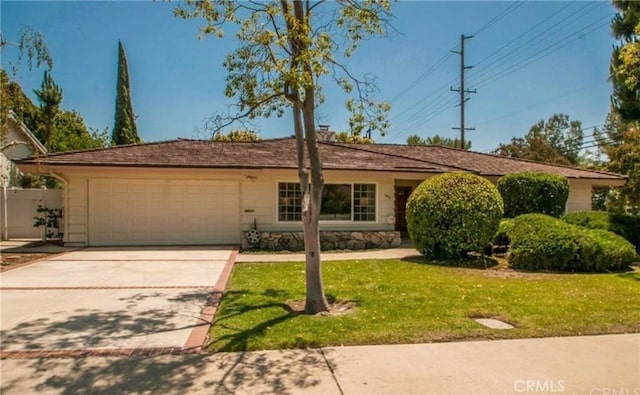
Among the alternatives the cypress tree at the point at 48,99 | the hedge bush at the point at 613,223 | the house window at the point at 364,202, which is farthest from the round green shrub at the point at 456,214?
the cypress tree at the point at 48,99

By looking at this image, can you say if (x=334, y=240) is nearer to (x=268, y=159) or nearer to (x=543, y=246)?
(x=268, y=159)

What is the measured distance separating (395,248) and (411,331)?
9202 millimetres

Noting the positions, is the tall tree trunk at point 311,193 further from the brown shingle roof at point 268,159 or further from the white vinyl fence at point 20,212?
the white vinyl fence at point 20,212

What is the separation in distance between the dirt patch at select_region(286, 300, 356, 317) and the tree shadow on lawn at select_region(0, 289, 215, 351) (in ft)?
4.67

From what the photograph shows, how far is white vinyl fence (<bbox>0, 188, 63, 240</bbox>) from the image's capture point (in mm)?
16859

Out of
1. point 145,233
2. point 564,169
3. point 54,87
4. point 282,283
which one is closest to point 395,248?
point 282,283

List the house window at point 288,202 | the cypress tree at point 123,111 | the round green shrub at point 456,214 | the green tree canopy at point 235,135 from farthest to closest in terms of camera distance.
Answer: the cypress tree at point 123,111 < the house window at point 288,202 < the round green shrub at point 456,214 < the green tree canopy at point 235,135

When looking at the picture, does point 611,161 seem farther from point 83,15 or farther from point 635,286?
point 83,15

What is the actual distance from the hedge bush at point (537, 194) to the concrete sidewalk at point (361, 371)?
9.74m

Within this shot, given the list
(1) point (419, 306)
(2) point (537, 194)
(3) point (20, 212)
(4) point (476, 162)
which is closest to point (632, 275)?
(2) point (537, 194)

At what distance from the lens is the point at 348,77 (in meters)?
6.96

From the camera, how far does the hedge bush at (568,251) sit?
1003cm

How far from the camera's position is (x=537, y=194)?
1400 centimetres

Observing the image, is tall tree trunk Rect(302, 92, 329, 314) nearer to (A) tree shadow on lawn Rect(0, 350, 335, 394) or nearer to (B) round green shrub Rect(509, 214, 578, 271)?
(A) tree shadow on lawn Rect(0, 350, 335, 394)
